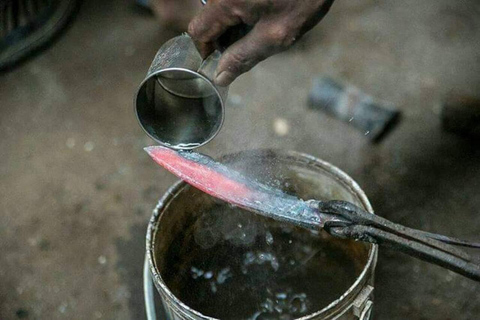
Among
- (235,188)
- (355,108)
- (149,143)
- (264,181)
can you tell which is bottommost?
(149,143)

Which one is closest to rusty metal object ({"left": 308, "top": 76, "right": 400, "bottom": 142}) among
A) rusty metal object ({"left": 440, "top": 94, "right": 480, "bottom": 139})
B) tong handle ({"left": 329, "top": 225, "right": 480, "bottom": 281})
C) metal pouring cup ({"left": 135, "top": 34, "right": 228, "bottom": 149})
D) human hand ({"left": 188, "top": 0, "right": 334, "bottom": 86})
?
rusty metal object ({"left": 440, "top": 94, "right": 480, "bottom": 139})

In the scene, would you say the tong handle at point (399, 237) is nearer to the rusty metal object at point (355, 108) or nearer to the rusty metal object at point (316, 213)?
the rusty metal object at point (316, 213)

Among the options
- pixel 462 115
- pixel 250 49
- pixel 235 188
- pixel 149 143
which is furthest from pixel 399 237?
pixel 149 143

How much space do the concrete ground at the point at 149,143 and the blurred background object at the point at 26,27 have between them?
67mm

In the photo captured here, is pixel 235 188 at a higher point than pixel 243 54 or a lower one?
lower

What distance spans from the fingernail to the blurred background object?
208 centimetres

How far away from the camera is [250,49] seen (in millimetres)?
1503

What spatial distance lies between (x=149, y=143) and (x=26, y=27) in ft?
3.51

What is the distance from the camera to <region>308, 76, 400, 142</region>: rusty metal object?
2.75 metres

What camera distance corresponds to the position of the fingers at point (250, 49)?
1502 millimetres

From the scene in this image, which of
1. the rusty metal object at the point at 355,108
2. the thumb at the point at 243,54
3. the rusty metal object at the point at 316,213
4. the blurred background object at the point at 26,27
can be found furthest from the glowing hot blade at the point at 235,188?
the blurred background object at the point at 26,27

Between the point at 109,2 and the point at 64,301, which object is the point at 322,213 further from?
the point at 109,2

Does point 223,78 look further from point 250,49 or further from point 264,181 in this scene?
point 264,181

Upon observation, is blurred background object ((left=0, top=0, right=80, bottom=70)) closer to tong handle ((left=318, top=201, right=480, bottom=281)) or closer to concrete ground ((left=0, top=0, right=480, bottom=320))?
concrete ground ((left=0, top=0, right=480, bottom=320))
